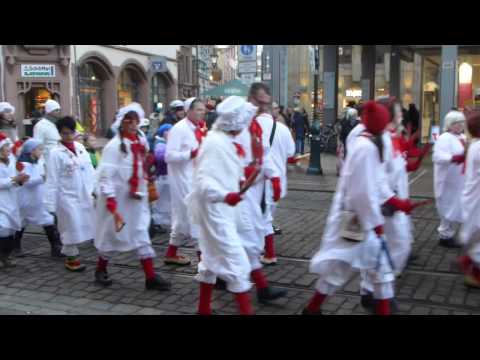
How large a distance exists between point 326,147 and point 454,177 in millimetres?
13607

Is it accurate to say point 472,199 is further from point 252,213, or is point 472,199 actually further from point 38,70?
point 38,70

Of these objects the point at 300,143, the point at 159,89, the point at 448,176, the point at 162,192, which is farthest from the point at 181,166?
the point at 159,89

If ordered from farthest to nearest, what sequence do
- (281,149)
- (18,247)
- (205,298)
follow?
1. (18,247)
2. (281,149)
3. (205,298)

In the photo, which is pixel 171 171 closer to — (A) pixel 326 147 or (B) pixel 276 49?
(B) pixel 276 49

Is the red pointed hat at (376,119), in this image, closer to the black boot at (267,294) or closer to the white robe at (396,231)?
the white robe at (396,231)

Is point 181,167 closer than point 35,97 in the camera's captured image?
Yes

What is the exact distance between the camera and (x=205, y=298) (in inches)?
185

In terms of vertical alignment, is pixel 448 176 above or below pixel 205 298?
above

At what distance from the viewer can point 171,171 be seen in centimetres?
661

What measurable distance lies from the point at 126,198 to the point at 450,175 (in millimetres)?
4234

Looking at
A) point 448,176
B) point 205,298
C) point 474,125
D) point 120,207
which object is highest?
point 474,125

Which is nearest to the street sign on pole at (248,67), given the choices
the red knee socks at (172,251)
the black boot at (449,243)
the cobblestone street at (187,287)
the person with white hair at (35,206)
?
the cobblestone street at (187,287)

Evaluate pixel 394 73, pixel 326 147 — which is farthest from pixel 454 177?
pixel 394 73

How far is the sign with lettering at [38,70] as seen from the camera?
81.4 feet
